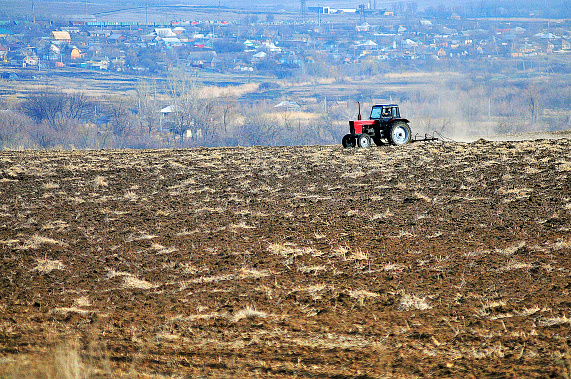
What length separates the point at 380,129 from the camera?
24469mm

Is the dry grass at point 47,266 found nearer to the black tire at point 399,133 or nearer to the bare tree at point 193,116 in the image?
the black tire at point 399,133

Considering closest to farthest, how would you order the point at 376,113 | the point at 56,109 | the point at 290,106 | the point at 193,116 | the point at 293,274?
1. the point at 293,274
2. the point at 376,113
3. the point at 56,109
4. the point at 193,116
5. the point at 290,106

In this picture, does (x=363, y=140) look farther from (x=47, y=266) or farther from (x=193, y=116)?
(x=193, y=116)

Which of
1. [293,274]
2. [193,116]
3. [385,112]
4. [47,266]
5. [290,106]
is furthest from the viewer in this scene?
[290,106]

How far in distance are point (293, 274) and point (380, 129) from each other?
15.5 m

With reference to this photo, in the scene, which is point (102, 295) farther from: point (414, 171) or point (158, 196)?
point (414, 171)

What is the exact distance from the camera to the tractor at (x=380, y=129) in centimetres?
2411

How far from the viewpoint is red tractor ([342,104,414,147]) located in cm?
2411

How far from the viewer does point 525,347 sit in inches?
271

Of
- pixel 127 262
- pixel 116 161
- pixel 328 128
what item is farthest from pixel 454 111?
pixel 127 262

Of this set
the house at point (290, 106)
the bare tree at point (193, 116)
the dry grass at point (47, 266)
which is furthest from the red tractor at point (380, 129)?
the house at point (290, 106)

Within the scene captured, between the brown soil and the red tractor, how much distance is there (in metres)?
5.23

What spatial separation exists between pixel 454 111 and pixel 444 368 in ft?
572

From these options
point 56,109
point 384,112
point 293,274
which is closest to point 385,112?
point 384,112
